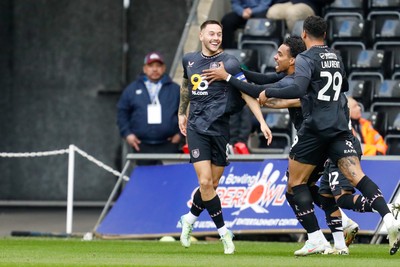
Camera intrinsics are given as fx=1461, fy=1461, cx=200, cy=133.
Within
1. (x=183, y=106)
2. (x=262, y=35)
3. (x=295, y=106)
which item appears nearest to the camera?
(x=295, y=106)

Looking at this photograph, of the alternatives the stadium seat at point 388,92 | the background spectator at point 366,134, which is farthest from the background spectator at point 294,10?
the background spectator at point 366,134

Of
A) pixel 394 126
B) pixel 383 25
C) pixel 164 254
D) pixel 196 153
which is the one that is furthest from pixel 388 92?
pixel 164 254

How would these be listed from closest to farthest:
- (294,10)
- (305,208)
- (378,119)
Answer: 1. (305,208)
2. (378,119)
3. (294,10)

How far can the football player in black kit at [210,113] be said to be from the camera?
1539 centimetres

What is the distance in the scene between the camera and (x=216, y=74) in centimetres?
1538

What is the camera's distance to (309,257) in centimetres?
1462

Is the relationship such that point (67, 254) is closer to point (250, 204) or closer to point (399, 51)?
point (250, 204)

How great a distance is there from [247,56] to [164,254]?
24.7ft

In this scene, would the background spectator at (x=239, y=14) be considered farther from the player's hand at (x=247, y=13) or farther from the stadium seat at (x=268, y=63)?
the stadium seat at (x=268, y=63)

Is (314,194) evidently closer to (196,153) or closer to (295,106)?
(295,106)

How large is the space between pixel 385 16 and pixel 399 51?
0.99 meters

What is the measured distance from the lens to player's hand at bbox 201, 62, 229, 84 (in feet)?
50.4

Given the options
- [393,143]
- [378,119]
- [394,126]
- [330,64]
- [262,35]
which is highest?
[330,64]

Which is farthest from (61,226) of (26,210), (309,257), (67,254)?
(309,257)
